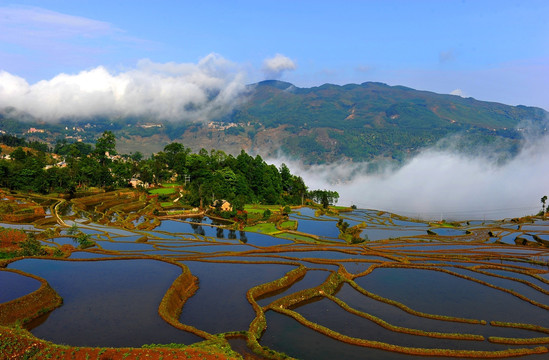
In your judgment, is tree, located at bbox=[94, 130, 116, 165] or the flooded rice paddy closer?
the flooded rice paddy

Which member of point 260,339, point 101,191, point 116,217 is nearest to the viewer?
point 260,339

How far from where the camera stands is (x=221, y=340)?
22.2 metres

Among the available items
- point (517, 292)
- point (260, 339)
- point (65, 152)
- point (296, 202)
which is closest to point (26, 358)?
point (260, 339)

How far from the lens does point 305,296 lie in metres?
30.9

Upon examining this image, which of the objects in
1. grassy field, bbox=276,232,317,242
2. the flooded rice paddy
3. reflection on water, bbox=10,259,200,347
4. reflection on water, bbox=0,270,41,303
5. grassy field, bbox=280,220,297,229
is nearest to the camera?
reflection on water, bbox=10,259,200,347

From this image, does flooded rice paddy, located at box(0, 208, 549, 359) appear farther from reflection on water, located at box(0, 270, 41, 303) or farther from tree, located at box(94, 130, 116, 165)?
tree, located at box(94, 130, 116, 165)

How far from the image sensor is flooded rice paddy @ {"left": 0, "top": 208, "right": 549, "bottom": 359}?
2333 centimetres

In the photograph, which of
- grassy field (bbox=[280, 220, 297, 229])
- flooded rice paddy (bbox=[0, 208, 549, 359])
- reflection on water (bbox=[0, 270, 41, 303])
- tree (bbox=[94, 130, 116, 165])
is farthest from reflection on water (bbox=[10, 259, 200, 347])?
tree (bbox=[94, 130, 116, 165])

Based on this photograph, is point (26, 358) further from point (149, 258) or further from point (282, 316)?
point (149, 258)

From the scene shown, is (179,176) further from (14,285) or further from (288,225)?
(14,285)

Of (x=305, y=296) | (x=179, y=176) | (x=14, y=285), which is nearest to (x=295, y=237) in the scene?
(x=305, y=296)

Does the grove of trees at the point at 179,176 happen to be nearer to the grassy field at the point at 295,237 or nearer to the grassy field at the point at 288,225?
the grassy field at the point at 288,225

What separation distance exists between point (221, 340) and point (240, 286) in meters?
10.8

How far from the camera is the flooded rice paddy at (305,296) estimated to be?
23.3 m
